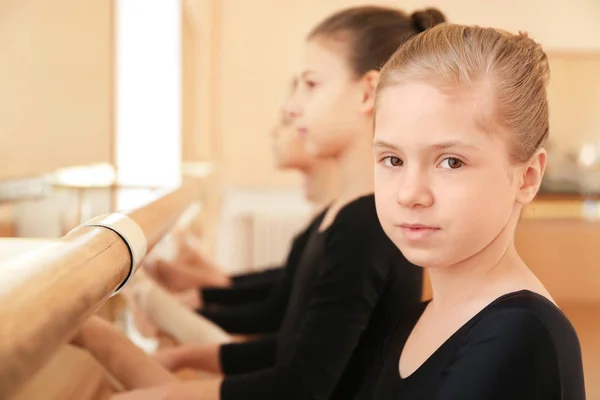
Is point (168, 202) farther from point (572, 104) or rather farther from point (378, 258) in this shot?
point (572, 104)

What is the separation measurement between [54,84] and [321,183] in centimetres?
88

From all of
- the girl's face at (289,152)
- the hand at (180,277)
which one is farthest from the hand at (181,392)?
the hand at (180,277)

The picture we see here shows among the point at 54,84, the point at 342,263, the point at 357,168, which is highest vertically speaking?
the point at 54,84

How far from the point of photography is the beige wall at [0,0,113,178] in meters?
0.87

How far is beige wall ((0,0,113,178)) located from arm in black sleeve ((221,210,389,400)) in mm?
386

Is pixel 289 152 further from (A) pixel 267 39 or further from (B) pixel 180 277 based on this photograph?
(A) pixel 267 39

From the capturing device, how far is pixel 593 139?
4.25m

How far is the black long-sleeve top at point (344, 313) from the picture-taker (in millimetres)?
888

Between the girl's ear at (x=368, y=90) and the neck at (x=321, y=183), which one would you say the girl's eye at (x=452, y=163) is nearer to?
the girl's ear at (x=368, y=90)

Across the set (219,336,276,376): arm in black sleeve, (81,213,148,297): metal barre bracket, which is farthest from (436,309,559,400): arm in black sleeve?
(219,336,276,376): arm in black sleeve

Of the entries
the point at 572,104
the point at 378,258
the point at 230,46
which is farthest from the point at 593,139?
the point at 378,258

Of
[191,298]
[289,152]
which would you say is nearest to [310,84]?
[289,152]

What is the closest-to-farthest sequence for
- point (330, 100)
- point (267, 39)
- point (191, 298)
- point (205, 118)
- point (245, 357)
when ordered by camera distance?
point (330, 100), point (245, 357), point (191, 298), point (205, 118), point (267, 39)

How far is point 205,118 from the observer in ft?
11.3
